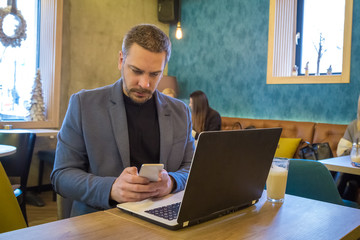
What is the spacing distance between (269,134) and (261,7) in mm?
4144

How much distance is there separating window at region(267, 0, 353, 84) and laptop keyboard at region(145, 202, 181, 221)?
3.69 meters

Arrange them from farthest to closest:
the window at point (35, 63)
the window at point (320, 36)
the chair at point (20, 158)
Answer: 1. the window at point (35, 63)
2. the window at point (320, 36)
3. the chair at point (20, 158)

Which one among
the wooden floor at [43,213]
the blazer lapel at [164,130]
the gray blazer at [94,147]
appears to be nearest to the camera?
the gray blazer at [94,147]

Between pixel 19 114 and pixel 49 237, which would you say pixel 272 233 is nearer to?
pixel 49 237

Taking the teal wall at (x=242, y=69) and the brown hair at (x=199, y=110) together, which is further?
the brown hair at (x=199, y=110)

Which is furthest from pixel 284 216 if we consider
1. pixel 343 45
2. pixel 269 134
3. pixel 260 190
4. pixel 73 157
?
pixel 343 45

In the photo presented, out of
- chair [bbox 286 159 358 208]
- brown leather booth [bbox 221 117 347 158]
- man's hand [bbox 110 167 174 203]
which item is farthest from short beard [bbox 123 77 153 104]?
brown leather booth [bbox 221 117 347 158]

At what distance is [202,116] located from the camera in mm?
4512

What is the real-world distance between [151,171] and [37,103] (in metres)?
3.85

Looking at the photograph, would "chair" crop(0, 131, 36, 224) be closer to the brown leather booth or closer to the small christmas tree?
the small christmas tree

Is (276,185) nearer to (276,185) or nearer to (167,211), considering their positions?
(276,185)

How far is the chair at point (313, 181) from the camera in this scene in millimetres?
1688

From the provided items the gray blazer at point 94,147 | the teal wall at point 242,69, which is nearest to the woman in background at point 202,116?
the teal wall at point 242,69

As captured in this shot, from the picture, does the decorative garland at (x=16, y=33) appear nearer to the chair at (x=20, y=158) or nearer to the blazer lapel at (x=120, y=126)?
the chair at (x=20, y=158)
